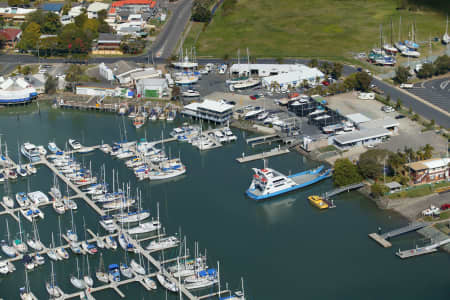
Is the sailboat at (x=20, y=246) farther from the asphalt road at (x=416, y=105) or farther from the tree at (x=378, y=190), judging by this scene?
the asphalt road at (x=416, y=105)

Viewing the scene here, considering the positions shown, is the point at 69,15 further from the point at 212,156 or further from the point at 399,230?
the point at 399,230

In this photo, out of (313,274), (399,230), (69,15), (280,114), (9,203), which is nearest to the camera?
(313,274)

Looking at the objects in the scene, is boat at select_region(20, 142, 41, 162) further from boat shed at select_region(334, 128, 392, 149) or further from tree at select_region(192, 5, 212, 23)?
tree at select_region(192, 5, 212, 23)

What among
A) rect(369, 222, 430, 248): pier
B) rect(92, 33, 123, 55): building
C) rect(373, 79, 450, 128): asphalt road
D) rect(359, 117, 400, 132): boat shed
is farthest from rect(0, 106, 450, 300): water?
rect(92, 33, 123, 55): building

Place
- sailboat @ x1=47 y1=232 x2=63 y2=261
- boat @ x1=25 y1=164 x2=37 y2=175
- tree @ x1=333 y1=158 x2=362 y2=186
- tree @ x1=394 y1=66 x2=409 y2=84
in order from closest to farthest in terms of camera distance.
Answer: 1. sailboat @ x1=47 y1=232 x2=63 y2=261
2. tree @ x1=333 y1=158 x2=362 y2=186
3. boat @ x1=25 y1=164 x2=37 y2=175
4. tree @ x1=394 y1=66 x2=409 y2=84

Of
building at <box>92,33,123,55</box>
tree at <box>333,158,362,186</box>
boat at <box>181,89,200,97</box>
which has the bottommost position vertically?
tree at <box>333,158,362,186</box>

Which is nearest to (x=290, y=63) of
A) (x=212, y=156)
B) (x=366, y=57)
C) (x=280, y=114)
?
(x=366, y=57)

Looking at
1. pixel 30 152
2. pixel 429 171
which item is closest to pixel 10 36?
pixel 30 152
